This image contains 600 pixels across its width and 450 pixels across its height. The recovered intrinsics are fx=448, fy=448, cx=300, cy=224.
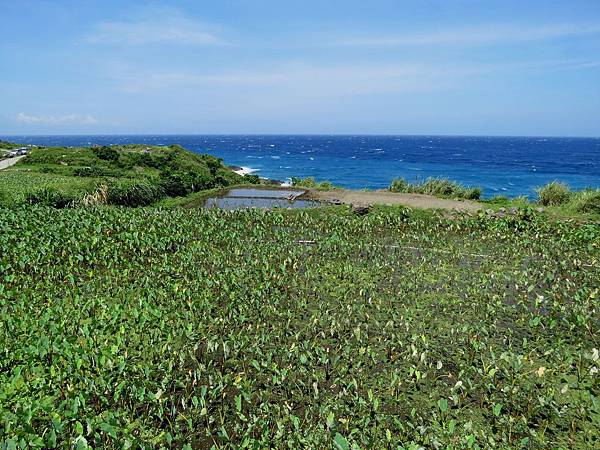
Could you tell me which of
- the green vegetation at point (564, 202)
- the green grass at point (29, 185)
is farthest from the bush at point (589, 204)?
the green grass at point (29, 185)

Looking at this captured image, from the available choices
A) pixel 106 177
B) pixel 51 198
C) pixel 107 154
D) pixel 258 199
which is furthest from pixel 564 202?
pixel 107 154

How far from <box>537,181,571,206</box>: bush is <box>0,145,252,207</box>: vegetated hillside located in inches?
723

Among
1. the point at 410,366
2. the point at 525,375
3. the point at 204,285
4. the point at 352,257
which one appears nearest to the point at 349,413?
the point at 410,366

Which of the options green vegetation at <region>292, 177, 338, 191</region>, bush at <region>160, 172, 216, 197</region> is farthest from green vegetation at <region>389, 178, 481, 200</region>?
bush at <region>160, 172, 216, 197</region>

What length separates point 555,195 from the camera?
21.7 metres

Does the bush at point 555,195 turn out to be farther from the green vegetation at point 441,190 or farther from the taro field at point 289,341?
the taro field at point 289,341

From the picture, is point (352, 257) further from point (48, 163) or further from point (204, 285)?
point (48, 163)

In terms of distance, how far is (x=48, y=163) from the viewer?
30.8 meters

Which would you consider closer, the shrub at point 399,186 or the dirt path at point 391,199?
the dirt path at point 391,199

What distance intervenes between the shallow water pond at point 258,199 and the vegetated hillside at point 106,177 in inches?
87.9

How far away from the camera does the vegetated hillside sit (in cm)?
1984

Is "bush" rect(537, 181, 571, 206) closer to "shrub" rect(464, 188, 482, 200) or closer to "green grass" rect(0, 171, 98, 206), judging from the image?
"shrub" rect(464, 188, 482, 200)

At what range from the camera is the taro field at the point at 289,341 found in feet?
19.1

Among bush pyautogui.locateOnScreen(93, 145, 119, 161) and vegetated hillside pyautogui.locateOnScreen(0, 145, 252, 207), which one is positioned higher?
bush pyautogui.locateOnScreen(93, 145, 119, 161)
